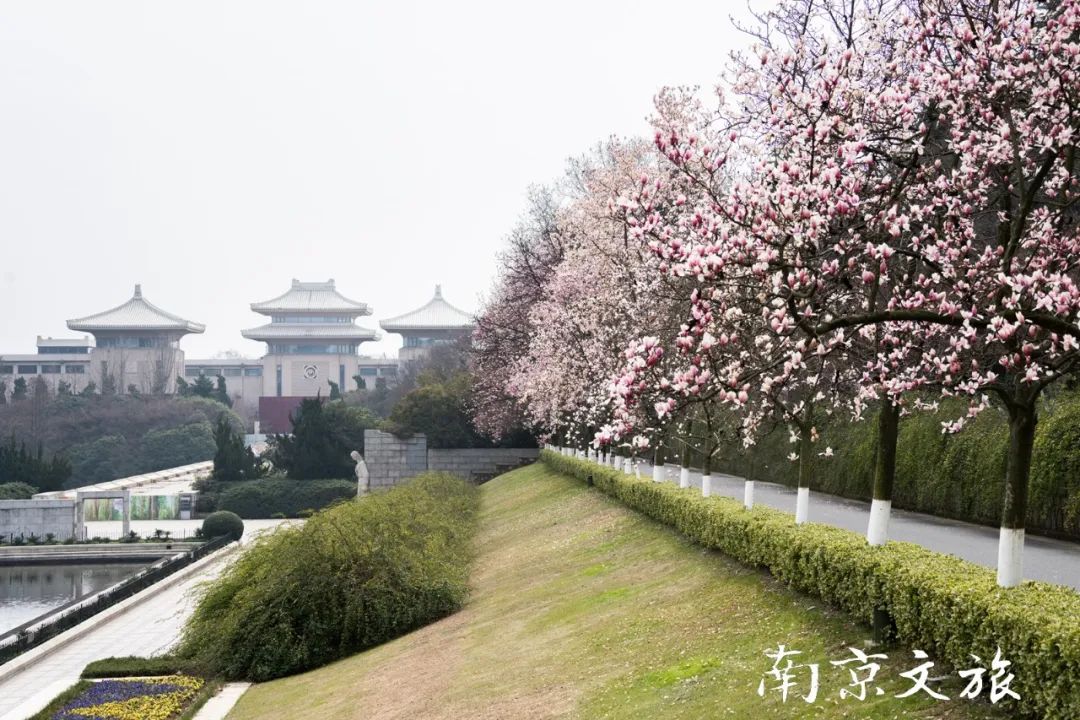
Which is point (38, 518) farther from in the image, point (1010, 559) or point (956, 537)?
point (1010, 559)

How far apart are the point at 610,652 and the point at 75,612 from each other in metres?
19.4

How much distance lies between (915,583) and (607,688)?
299 centimetres

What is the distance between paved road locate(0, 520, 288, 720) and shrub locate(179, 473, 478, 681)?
0.79m

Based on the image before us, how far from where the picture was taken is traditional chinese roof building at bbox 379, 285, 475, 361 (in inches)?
4304

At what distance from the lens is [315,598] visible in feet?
55.6

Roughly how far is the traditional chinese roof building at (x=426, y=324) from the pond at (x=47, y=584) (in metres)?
67.1

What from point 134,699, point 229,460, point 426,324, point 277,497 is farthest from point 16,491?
point 426,324

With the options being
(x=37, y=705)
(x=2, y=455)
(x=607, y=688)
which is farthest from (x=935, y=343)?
(x=2, y=455)

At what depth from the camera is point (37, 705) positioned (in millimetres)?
16203

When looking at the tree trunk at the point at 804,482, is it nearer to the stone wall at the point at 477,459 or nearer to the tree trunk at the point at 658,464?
the tree trunk at the point at 658,464

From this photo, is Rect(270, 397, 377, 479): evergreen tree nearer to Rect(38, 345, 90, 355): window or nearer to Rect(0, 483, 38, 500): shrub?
Rect(0, 483, 38, 500): shrub

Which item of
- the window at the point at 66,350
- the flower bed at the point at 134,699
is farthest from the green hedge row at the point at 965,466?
the window at the point at 66,350

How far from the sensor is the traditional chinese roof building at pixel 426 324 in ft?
359

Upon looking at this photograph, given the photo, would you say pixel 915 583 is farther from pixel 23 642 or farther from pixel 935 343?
pixel 23 642
